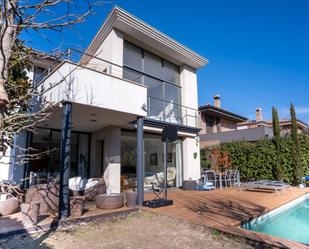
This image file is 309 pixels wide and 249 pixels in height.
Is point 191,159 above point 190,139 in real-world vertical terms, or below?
below

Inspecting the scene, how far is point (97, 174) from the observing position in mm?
12523

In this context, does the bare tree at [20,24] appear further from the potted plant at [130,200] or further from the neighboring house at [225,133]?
the neighboring house at [225,133]

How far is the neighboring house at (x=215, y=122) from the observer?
19.9 meters

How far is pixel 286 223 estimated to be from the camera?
765 cm

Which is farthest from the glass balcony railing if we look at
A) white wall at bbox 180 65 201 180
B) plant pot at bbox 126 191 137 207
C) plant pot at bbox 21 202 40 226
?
plant pot at bbox 21 202 40 226

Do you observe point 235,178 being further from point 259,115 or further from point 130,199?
point 259,115

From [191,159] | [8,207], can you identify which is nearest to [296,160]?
[191,159]

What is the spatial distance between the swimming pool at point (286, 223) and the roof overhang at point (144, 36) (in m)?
9.86

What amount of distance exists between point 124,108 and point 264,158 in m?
11.0

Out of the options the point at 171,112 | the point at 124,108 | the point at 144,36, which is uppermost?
the point at 144,36

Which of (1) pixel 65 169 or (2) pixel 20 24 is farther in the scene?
(1) pixel 65 169

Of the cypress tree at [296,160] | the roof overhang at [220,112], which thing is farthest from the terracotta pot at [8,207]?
the roof overhang at [220,112]

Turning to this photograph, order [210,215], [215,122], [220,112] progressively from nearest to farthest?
[210,215] < [220,112] < [215,122]

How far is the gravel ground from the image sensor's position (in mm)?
4875
